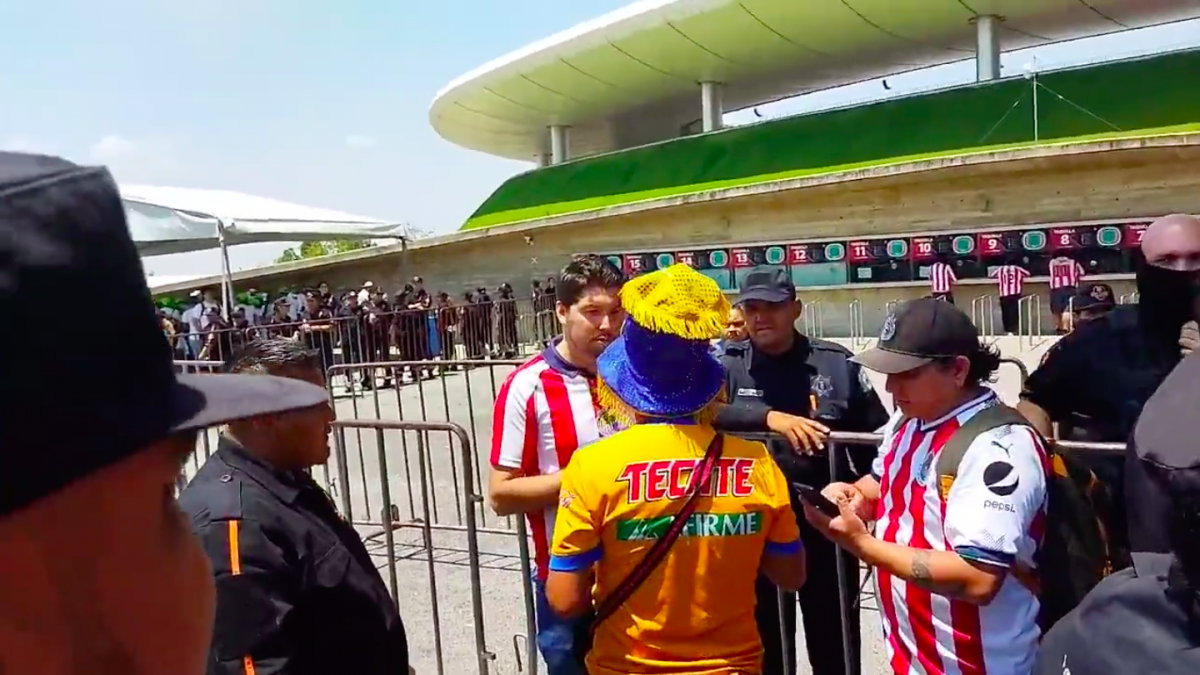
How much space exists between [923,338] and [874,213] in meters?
19.5

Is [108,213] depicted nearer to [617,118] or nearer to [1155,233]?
[1155,233]

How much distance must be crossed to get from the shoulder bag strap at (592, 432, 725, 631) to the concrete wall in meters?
17.8

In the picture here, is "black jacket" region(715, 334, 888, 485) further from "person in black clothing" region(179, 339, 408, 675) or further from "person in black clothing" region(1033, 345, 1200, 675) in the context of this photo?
"person in black clothing" region(1033, 345, 1200, 675)

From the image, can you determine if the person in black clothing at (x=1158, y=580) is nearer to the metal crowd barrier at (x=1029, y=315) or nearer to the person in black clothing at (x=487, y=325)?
the person in black clothing at (x=487, y=325)

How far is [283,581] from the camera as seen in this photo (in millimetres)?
1980

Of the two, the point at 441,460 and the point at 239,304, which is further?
the point at 239,304

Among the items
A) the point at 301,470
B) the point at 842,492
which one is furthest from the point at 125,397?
the point at 842,492

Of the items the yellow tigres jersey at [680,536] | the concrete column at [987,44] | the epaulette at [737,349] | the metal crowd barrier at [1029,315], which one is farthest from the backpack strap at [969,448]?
the concrete column at [987,44]

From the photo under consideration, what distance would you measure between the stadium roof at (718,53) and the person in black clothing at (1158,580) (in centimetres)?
2809

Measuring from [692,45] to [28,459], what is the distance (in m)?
31.3

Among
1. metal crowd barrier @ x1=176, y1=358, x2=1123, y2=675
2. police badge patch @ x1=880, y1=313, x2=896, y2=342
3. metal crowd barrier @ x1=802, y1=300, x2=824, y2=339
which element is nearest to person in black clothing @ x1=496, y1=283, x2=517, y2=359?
metal crowd barrier @ x1=802, y1=300, x2=824, y2=339

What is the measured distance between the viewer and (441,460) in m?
8.65

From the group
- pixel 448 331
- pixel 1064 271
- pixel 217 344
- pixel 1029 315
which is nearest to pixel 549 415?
pixel 217 344

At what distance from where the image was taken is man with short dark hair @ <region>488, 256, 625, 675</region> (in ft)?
10.0
